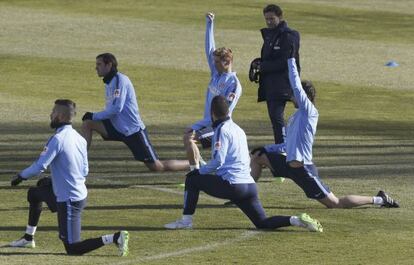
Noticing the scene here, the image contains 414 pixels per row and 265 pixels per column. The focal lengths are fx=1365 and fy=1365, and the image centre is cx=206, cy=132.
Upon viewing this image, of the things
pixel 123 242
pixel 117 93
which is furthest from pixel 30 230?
pixel 117 93

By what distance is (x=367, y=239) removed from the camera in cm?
1659

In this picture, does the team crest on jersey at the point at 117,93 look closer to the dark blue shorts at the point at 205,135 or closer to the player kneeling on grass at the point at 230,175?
the dark blue shorts at the point at 205,135

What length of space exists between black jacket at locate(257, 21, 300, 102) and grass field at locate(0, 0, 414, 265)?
1.43m

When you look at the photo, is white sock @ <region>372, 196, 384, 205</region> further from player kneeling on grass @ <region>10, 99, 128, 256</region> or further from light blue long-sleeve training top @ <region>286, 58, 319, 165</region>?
player kneeling on grass @ <region>10, 99, 128, 256</region>

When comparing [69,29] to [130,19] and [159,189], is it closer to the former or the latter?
[130,19]

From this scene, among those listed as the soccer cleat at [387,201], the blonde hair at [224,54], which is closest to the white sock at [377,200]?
the soccer cleat at [387,201]

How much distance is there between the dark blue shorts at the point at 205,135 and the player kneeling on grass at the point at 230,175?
3.62m

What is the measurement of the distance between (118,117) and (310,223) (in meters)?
5.04

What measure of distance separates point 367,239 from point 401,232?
28.0 inches

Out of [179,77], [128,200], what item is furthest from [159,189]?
[179,77]

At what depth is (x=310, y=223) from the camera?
54.7ft

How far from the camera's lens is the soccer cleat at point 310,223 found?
16641 mm

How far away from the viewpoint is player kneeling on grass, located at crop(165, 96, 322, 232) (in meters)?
16.4

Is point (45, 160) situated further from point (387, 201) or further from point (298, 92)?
point (387, 201)
